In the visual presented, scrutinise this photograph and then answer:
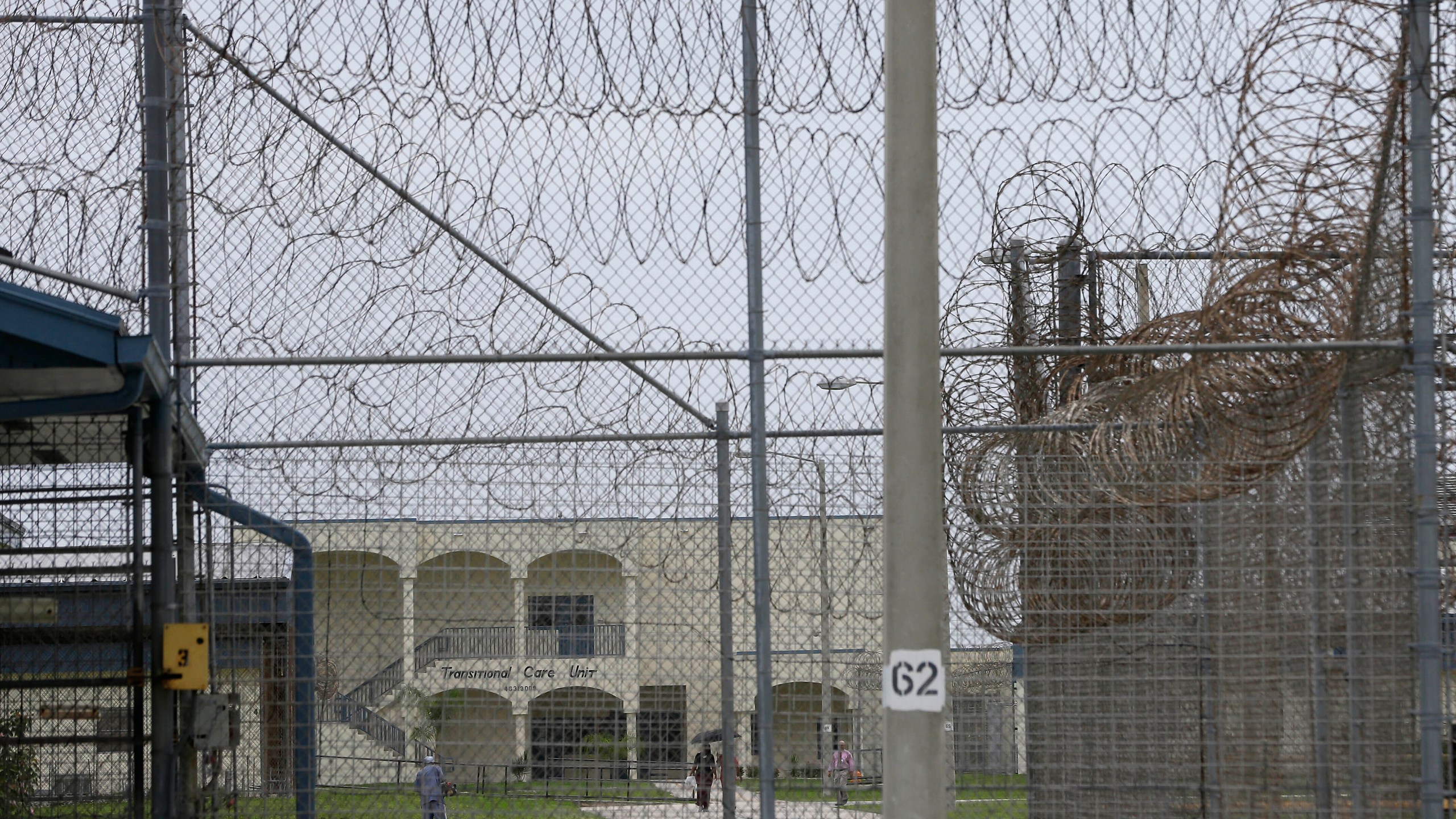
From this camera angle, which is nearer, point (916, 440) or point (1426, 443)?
point (916, 440)

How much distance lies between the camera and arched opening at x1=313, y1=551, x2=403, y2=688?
601 cm

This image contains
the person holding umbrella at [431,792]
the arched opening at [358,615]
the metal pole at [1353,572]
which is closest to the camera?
the arched opening at [358,615]

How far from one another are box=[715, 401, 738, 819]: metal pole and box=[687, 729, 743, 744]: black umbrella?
0.29ft

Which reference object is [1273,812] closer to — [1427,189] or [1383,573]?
[1383,573]

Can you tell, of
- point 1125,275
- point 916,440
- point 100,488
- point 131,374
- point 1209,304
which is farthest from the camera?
point 1125,275

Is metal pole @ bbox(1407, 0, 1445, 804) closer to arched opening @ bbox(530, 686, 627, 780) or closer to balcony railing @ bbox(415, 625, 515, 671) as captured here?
arched opening @ bbox(530, 686, 627, 780)

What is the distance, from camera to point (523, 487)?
5.97m

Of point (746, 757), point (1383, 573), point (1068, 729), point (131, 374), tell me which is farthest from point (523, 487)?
A: point (1383, 573)

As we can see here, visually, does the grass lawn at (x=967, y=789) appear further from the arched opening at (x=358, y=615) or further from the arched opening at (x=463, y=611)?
the arched opening at (x=358, y=615)

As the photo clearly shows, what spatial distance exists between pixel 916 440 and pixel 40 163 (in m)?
4.54

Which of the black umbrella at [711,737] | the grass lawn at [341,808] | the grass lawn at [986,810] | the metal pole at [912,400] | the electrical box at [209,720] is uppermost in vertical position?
the metal pole at [912,400]

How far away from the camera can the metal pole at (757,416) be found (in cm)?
581

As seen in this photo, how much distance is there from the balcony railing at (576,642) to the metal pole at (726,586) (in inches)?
18.8

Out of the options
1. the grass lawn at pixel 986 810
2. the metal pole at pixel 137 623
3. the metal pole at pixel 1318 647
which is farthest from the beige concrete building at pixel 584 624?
the metal pole at pixel 1318 647
